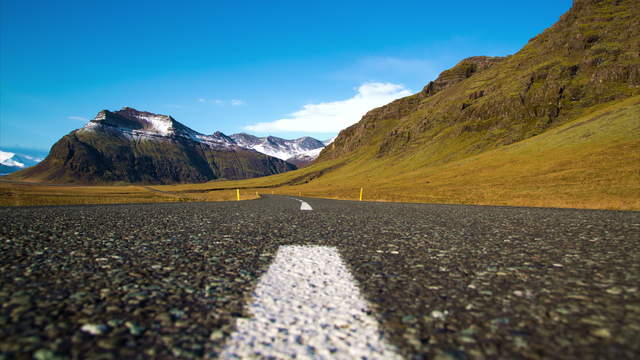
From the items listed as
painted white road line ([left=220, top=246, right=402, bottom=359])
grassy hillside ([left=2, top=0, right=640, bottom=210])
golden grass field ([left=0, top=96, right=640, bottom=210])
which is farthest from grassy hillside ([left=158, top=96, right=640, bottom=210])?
painted white road line ([left=220, top=246, right=402, bottom=359])

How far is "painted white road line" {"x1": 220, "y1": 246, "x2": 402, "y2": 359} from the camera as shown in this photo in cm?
187

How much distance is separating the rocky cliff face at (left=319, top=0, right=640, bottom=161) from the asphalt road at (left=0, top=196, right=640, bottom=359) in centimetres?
12527

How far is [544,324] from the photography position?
2.32 meters

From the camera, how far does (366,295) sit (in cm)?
288

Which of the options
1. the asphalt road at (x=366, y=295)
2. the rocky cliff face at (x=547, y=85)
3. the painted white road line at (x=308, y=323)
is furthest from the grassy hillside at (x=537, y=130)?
the painted white road line at (x=308, y=323)

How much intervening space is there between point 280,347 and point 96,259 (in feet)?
11.5

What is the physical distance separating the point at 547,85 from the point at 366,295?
490 feet

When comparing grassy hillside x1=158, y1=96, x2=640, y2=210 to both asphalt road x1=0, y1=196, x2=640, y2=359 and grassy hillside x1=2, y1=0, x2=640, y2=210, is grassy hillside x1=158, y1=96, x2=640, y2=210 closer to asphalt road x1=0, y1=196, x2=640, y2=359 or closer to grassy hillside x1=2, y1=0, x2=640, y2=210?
grassy hillside x1=2, y1=0, x2=640, y2=210

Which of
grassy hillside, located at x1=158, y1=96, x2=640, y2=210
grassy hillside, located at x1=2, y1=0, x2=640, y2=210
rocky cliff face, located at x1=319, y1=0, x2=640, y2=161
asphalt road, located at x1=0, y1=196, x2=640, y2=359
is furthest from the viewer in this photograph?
rocky cliff face, located at x1=319, y1=0, x2=640, y2=161

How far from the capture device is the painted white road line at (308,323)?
6.14 feet

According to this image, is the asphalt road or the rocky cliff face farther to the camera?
the rocky cliff face

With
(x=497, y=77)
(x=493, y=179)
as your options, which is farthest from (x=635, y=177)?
(x=497, y=77)

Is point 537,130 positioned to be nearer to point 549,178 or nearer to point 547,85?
point 547,85

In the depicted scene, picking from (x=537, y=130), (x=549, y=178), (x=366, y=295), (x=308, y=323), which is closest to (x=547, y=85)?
(x=537, y=130)
